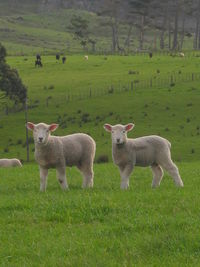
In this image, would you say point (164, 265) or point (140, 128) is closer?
point (164, 265)

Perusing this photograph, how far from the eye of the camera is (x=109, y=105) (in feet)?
184

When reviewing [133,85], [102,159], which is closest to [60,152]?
[102,159]

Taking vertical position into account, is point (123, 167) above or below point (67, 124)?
above

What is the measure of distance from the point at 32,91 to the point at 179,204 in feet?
172

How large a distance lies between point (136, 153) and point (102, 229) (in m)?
5.78

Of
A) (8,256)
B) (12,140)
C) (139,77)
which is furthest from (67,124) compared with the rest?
(8,256)

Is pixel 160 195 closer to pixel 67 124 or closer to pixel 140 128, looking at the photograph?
pixel 140 128

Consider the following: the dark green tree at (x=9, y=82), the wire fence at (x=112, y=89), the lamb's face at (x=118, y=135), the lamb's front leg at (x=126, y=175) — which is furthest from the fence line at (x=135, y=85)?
the lamb's front leg at (x=126, y=175)

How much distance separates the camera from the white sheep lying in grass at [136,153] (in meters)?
15.2

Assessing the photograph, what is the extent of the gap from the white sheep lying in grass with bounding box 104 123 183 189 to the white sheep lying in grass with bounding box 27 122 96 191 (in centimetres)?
92

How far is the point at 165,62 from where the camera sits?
78.1m

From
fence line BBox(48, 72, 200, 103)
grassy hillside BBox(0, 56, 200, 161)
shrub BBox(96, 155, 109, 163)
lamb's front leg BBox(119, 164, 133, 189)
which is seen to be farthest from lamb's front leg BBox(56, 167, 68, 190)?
fence line BBox(48, 72, 200, 103)

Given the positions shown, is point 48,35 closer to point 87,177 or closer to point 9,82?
point 9,82

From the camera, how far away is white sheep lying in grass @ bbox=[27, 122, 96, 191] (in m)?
15.2
